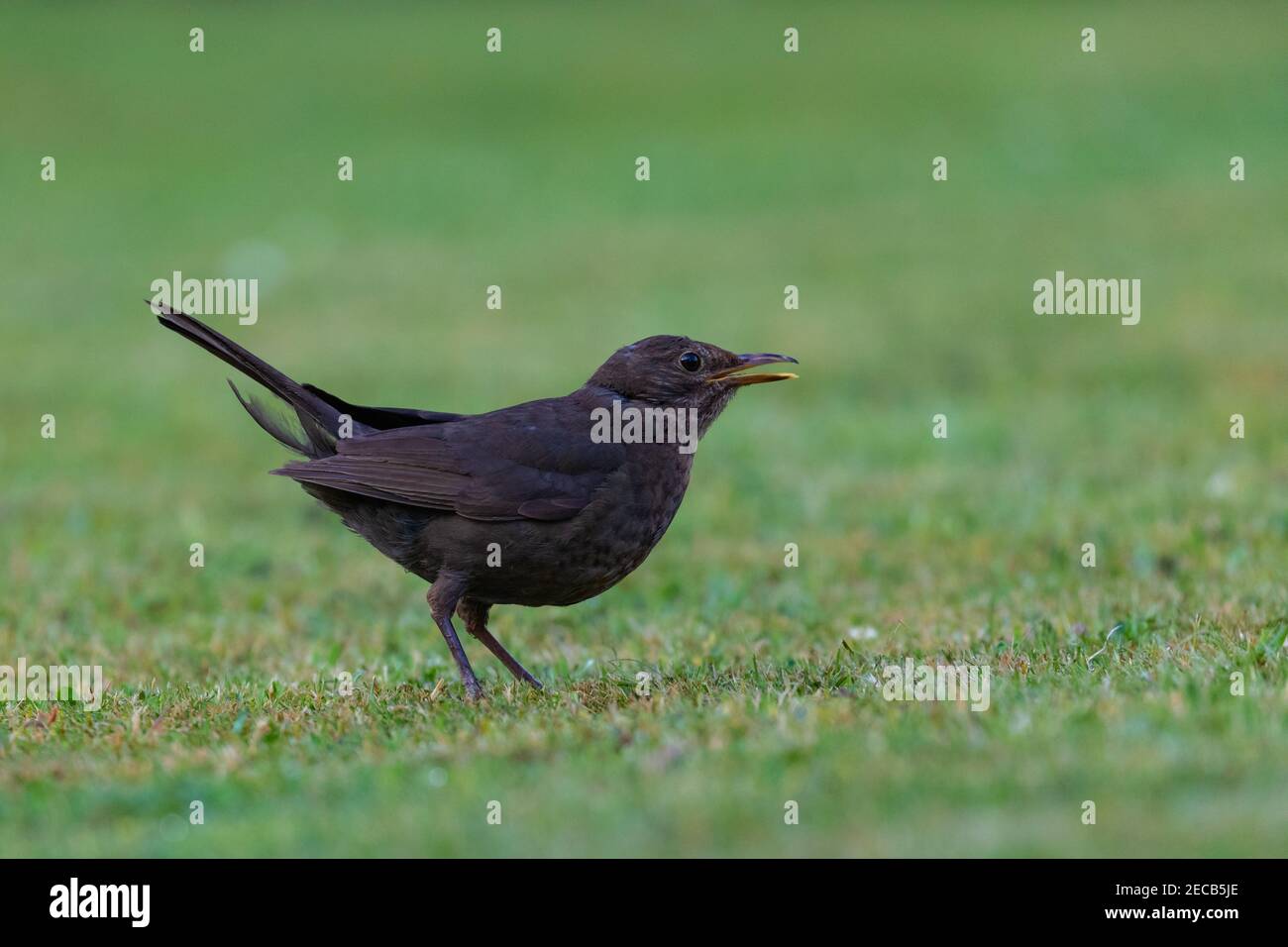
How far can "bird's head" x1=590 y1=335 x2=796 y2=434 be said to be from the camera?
6.75 meters

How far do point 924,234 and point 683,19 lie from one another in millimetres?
16077

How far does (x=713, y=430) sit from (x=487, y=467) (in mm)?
5878

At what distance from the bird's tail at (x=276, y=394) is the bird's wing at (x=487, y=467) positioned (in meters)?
0.18

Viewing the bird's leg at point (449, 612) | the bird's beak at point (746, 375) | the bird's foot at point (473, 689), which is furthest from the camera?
Answer: the bird's beak at point (746, 375)

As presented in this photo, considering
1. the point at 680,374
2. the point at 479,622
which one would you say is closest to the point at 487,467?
the point at 479,622

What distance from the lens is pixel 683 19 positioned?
108ft

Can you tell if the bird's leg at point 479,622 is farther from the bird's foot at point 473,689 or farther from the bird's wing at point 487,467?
the bird's wing at point 487,467

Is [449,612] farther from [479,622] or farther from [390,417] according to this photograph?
[390,417]

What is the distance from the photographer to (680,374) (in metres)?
6.74

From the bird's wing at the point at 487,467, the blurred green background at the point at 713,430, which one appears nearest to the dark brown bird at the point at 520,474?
the bird's wing at the point at 487,467

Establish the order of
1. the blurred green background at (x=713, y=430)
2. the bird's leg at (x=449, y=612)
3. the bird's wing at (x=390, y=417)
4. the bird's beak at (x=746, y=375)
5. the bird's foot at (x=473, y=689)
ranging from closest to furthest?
the blurred green background at (x=713, y=430) → the bird's foot at (x=473, y=689) → the bird's leg at (x=449, y=612) → the bird's beak at (x=746, y=375) → the bird's wing at (x=390, y=417)

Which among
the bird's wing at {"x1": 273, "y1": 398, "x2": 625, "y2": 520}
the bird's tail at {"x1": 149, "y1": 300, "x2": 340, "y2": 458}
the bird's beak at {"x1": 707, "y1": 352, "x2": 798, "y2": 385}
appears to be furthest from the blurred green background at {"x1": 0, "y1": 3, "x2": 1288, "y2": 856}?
the bird's beak at {"x1": 707, "y1": 352, "x2": 798, "y2": 385}

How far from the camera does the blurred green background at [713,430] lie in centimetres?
486
